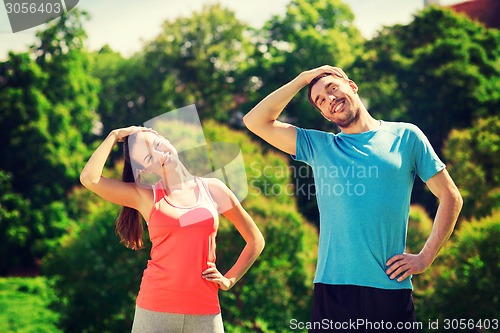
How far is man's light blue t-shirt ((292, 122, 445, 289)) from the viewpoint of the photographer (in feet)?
8.44

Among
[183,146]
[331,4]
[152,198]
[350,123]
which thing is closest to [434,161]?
[350,123]

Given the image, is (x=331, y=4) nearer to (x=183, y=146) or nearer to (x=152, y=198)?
(x=183, y=146)

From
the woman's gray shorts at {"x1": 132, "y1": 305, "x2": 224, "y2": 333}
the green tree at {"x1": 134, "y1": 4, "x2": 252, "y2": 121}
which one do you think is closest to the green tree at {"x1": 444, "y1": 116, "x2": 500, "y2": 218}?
the woman's gray shorts at {"x1": 132, "y1": 305, "x2": 224, "y2": 333}

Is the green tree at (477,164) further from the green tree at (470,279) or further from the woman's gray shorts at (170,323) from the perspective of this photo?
the woman's gray shorts at (170,323)

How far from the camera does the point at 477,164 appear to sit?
11109 millimetres

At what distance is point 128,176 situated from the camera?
118 inches

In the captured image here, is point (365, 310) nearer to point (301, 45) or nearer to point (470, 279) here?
point (470, 279)

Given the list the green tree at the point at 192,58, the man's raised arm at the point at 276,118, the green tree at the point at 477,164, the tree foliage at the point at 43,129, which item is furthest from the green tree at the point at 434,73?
the man's raised arm at the point at 276,118

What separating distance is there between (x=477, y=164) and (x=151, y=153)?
9.17 meters

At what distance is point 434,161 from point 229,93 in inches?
804

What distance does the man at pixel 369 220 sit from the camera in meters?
2.57

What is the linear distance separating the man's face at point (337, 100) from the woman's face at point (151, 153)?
675mm

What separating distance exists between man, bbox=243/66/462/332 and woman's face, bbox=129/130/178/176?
2.09ft

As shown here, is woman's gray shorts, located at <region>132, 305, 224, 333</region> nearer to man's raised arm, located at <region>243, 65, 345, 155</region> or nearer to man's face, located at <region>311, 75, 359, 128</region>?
man's raised arm, located at <region>243, 65, 345, 155</region>
